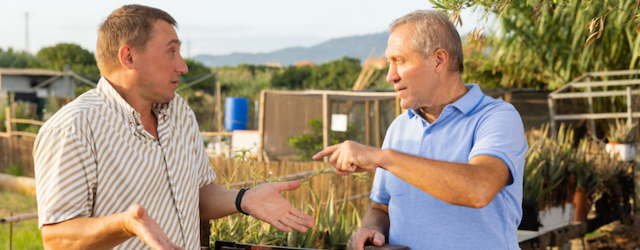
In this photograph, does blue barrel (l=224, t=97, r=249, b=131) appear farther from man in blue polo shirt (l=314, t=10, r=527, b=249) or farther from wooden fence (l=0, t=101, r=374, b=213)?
man in blue polo shirt (l=314, t=10, r=527, b=249)

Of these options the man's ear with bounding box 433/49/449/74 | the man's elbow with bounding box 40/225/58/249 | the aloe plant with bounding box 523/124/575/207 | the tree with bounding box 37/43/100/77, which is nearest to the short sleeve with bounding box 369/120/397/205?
the man's ear with bounding box 433/49/449/74

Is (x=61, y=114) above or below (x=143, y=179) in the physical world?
above

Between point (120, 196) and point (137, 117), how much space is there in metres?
0.26

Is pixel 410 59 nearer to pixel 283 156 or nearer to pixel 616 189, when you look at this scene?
pixel 616 189

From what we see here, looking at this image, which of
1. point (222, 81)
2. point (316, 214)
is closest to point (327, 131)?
point (316, 214)

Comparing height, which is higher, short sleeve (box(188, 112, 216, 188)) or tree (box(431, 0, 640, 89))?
tree (box(431, 0, 640, 89))

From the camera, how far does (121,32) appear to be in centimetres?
162

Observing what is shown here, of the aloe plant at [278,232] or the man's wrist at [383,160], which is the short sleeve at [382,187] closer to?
the man's wrist at [383,160]

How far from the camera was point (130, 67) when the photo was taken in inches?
64.8

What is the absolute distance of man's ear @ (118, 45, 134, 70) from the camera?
63.9 inches

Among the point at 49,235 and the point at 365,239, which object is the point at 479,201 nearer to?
the point at 365,239

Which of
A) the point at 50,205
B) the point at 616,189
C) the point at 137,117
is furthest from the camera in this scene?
the point at 616,189

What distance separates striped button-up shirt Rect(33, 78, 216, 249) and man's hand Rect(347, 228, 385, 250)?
0.55 m

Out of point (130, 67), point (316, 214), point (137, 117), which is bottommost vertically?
point (316, 214)
